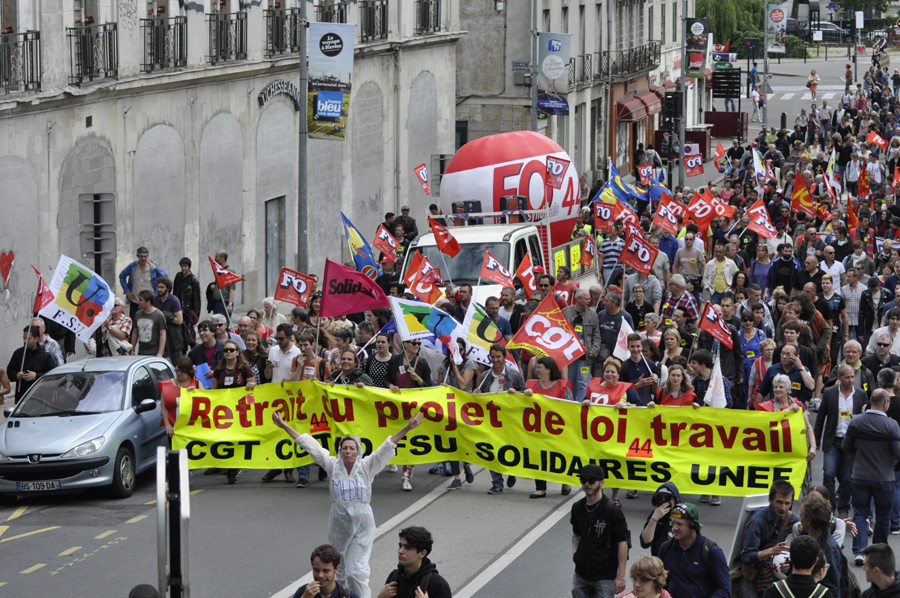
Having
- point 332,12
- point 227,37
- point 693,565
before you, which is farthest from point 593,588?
point 332,12

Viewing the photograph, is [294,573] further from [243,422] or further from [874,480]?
[874,480]

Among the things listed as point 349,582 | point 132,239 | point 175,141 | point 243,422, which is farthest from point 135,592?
point 175,141

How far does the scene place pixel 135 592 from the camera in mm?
7164

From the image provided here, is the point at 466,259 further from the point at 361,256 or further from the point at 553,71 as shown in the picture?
the point at 553,71

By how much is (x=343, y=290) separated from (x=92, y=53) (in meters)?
9.53

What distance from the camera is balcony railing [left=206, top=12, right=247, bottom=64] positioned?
26.6 m

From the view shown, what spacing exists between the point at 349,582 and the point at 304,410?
3.95 meters

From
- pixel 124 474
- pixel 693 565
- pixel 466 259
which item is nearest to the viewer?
pixel 693 565

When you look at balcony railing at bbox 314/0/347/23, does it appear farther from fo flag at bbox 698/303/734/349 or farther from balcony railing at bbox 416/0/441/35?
fo flag at bbox 698/303/734/349

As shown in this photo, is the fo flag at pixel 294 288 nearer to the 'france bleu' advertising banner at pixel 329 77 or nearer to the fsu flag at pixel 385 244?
the fsu flag at pixel 385 244

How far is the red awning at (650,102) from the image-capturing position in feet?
174

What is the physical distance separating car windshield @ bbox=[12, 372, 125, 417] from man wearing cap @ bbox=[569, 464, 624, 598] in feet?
20.6

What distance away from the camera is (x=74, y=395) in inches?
570

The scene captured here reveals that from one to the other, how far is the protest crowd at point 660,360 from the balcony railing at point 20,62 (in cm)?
363
